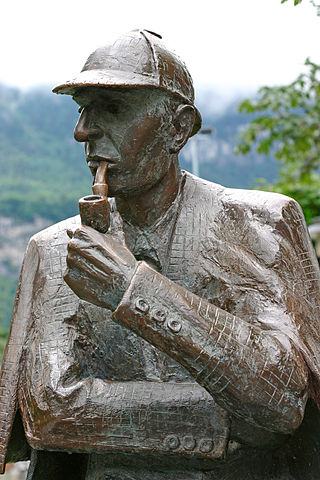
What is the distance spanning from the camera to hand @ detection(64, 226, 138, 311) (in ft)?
9.26

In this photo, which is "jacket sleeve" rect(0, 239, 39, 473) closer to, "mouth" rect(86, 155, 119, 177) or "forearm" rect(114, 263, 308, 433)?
"mouth" rect(86, 155, 119, 177)

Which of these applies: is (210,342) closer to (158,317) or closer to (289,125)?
(158,317)

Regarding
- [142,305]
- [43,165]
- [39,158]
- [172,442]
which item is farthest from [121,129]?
[39,158]

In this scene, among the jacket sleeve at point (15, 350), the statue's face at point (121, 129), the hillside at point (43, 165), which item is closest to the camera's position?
the statue's face at point (121, 129)

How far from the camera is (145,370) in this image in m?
3.22

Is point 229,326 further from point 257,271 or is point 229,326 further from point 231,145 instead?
point 231,145

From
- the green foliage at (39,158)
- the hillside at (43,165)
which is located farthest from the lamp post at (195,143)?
the green foliage at (39,158)

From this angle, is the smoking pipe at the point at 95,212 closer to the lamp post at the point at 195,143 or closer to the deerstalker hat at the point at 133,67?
the deerstalker hat at the point at 133,67

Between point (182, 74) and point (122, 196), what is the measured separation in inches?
21.4

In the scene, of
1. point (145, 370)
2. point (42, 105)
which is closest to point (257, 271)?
point (145, 370)

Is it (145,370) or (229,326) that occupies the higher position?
(229,326)

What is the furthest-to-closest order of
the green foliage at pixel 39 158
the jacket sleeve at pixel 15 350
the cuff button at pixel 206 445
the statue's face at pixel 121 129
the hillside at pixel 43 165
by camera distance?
the green foliage at pixel 39 158 → the hillside at pixel 43 165 → the jacket sleeve at pixel 15 350 → the statue's face at pixel 121 129 → the cuff button at pixel 206 445

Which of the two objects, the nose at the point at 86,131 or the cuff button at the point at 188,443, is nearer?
the cuff button at the point at 188,443

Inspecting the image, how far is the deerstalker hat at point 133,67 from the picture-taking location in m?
3.03
